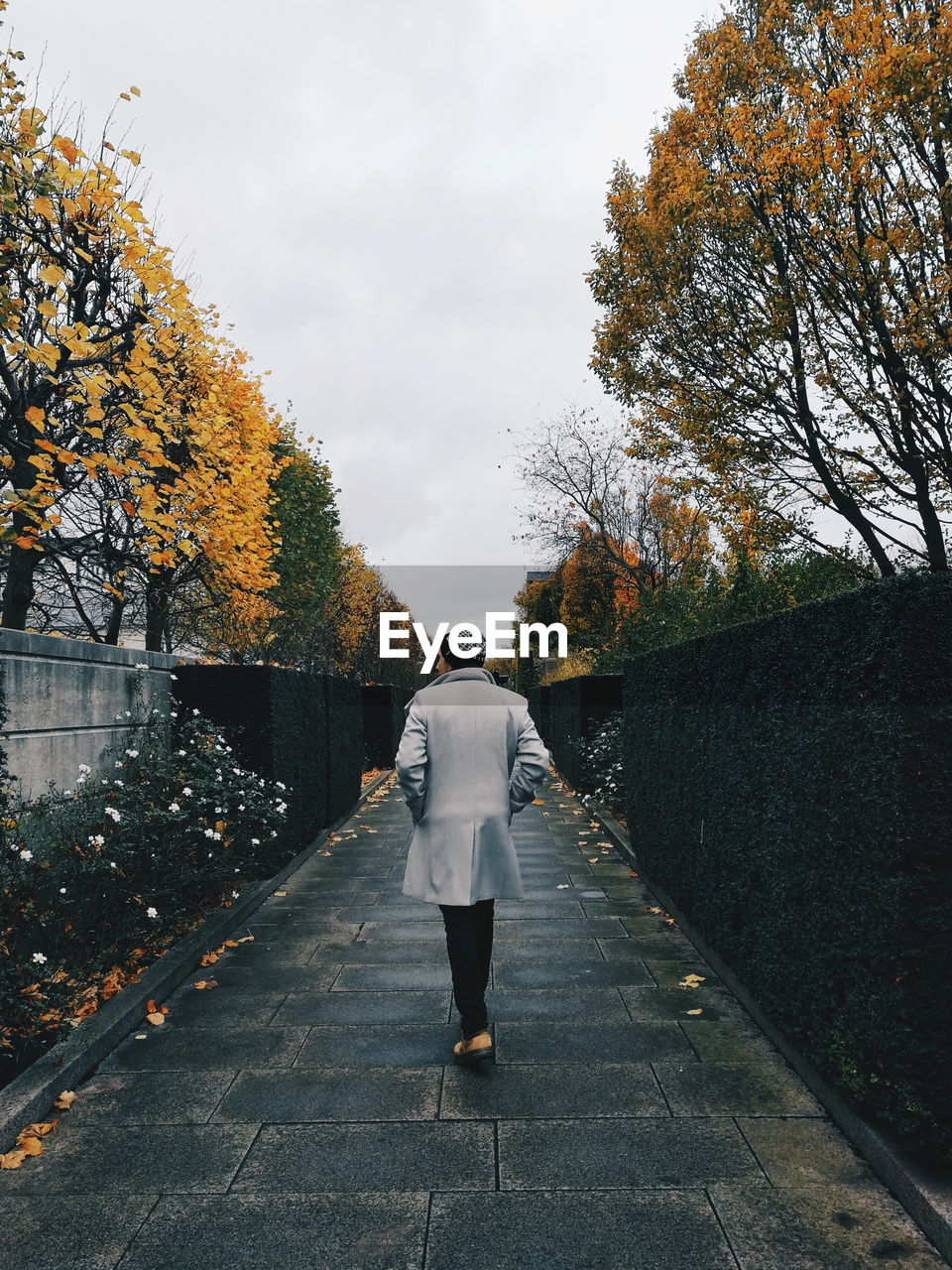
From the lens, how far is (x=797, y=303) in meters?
10.2

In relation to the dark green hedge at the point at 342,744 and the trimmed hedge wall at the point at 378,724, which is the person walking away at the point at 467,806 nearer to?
the dark green hedge at the point at 342,744

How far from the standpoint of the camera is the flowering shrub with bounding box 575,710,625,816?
1187 centimetres

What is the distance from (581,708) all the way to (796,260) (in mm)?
8052

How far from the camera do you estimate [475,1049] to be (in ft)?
13.3

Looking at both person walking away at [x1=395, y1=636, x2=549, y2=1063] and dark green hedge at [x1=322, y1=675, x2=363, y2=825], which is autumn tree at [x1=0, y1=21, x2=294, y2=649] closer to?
dark green hedge at [x1=322, y1=675, x2=363, y2=825]

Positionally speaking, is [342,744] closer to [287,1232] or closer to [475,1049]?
[475,1049]

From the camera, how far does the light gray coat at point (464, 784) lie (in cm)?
416

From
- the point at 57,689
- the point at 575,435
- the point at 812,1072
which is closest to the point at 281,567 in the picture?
the point at 575,435

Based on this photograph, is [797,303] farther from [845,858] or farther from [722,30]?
[845,858]

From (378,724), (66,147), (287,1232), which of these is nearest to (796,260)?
(66,147)

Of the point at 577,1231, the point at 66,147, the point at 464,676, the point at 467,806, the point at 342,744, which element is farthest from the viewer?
the point at 342,744

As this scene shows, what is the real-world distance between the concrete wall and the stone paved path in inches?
66.6

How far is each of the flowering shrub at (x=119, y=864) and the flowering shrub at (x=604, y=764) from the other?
5.22m

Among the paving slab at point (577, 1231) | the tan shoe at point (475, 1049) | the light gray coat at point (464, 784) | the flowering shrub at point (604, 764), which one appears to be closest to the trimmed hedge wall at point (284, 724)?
the flowering shrub at point (604, 764)
